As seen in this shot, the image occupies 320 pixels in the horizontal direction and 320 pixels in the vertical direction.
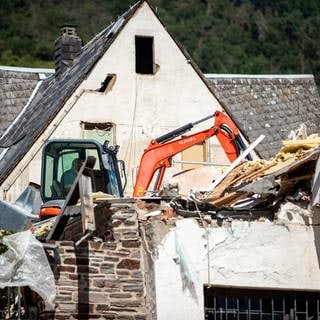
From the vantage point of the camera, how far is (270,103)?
Answer: 41.7m

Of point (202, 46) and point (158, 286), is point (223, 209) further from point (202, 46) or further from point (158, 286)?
point (202, 46)

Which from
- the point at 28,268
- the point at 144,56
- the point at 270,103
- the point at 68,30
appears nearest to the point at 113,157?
the point at 144,56

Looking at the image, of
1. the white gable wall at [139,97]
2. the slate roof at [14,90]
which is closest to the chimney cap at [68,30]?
the slate roof at [14,90]

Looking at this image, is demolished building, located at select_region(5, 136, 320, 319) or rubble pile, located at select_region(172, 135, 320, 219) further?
rubble pile, located at select_region(172, 135, 320, 219)

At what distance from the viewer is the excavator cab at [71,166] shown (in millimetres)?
31219

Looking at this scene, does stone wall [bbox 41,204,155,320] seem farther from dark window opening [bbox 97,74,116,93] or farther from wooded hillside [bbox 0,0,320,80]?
wooded hillside [bbox 0,0,320,80]

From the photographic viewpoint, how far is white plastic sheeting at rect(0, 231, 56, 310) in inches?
991

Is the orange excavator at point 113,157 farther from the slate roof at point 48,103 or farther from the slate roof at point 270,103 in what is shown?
the slate roof at point 270,103

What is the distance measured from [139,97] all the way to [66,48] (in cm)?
380

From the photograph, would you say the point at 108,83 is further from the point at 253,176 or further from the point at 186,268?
the point at 186,268

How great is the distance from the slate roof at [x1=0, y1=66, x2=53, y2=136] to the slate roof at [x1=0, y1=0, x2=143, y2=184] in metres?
0.31

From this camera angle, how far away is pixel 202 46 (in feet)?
270

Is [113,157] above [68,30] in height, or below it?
below

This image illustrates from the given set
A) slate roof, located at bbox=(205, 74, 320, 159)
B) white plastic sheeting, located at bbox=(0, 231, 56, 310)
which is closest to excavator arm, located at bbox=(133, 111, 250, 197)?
white plastic sheeting, located at bbox=(0, 231, 56, 310)
